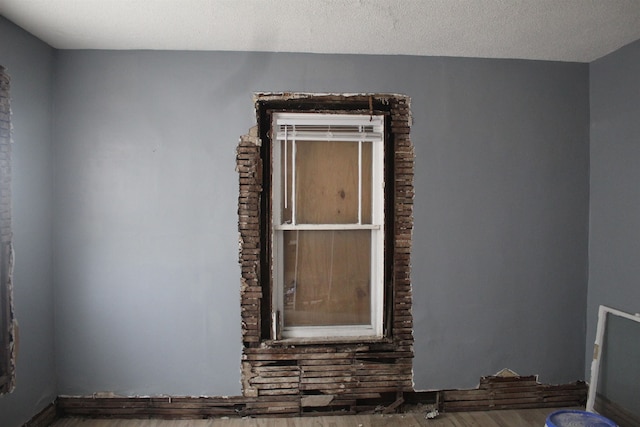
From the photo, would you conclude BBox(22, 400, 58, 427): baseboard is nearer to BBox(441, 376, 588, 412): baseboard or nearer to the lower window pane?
the lower window pane

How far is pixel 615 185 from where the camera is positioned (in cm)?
257

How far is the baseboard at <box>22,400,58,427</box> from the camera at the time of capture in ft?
7.75

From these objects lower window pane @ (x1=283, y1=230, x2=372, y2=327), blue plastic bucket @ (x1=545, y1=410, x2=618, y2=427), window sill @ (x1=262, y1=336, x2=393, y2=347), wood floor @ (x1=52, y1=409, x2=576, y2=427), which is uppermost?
lower window pane @ (x1=283, y1=230, x2=372, y2=327)

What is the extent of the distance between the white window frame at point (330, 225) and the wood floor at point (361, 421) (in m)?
0.50

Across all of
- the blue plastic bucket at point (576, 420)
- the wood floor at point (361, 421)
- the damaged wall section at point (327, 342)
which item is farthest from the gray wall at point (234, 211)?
the blue plastic bucket at point (576, 420)

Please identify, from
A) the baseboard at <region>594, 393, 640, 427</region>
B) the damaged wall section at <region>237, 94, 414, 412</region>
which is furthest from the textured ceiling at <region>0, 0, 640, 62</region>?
the baseboard at <region>594, 393, 640, 427</region>

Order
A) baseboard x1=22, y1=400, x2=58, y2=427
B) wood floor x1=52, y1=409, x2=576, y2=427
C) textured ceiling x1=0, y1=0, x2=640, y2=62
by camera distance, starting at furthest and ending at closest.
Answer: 1. wood floor x1=52, y1=409, x2=576, y2=427
2. baseboard x1=22, y1=400, x2=58, y2=427
3. textured ceiling x1=0, y1=0, x2=640, y2=62

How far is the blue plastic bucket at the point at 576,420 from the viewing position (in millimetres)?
2133

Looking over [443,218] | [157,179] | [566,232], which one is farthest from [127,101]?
[566,232]

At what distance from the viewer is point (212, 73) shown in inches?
102

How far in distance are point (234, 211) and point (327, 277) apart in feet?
2.42

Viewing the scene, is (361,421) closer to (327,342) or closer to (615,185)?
(327,342)

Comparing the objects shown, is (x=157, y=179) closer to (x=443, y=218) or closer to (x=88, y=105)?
(x=88, y=105)

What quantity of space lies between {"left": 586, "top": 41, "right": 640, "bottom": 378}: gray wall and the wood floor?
634 mm
